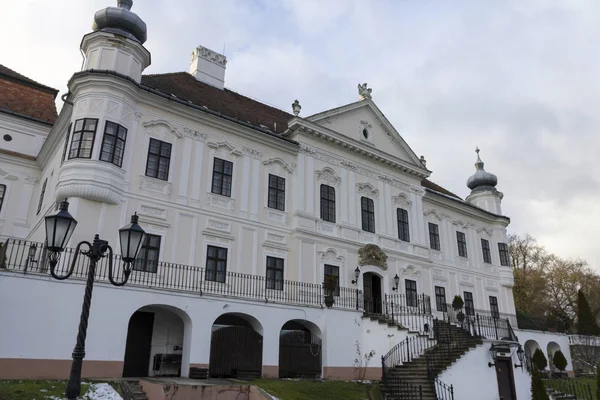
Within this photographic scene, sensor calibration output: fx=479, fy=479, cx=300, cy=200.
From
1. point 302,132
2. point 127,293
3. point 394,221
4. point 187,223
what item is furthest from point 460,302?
point 127,293

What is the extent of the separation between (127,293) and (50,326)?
2314mm

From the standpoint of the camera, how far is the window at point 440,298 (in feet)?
94.3

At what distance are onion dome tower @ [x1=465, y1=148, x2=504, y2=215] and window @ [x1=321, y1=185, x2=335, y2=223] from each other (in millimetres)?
16782

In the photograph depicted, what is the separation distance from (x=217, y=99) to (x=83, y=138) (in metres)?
8.19

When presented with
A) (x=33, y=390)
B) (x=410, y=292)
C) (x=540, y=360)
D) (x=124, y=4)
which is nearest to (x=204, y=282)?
(x=33, y=390)

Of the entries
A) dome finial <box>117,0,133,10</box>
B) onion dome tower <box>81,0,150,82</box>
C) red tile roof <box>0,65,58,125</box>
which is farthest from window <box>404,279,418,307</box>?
red tile roof <box>0,65,58,125</box>

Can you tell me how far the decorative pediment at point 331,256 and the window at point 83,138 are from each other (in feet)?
36.8

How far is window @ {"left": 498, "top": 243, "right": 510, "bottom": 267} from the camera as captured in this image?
114 feet

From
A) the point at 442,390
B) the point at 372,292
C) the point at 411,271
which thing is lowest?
the point at 442,390

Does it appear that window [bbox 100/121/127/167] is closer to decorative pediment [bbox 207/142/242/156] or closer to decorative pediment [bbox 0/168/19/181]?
decorative pediment [bbox 207/142/242/156]

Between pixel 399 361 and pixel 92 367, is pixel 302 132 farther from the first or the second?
pixel 92 367

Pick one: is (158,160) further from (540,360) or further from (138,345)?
(540,360)

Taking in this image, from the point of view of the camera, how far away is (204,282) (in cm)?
1920

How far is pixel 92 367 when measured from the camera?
14156 mm
